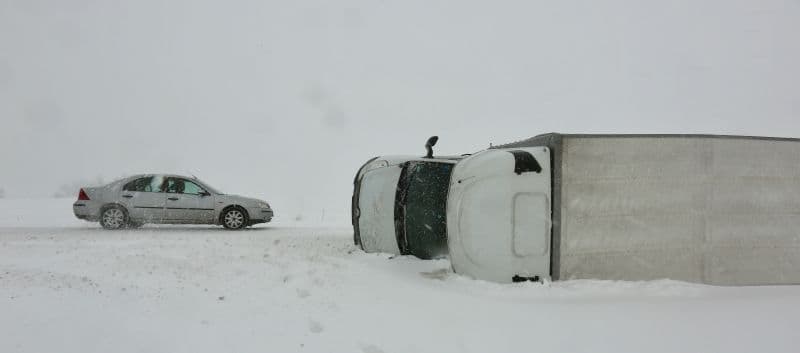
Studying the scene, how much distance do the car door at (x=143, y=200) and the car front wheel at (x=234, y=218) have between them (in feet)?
4.51

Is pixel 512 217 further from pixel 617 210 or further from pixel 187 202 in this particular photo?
pixel 187 202

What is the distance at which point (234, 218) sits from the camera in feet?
42.3

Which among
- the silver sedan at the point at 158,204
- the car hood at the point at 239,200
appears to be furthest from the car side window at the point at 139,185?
the car hood at the point at 239,200

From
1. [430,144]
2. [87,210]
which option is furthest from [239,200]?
[430,144]

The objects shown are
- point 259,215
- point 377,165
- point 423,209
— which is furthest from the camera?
point 259,215

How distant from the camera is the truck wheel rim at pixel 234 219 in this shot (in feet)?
42.2

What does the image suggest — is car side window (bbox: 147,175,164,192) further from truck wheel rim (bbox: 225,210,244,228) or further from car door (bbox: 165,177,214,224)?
truck wheel rim (bbox: 225,210,244,228)

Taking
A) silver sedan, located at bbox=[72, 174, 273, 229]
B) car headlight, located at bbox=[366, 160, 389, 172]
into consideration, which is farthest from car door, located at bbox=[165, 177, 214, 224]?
car headlight, located at bbox=[366, 160, 389, 172]

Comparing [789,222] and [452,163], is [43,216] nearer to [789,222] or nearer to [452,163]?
[452,163]

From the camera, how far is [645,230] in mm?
6156

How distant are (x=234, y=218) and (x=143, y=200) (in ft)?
6.67

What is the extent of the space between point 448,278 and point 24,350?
4.17m

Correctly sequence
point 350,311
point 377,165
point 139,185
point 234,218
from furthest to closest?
1. point 234,218
2. point 139,185
3. point 377,165
4. point 350,311

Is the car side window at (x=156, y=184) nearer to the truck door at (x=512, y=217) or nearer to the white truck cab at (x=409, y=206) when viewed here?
the white truck cab at (x=409, y=206)
